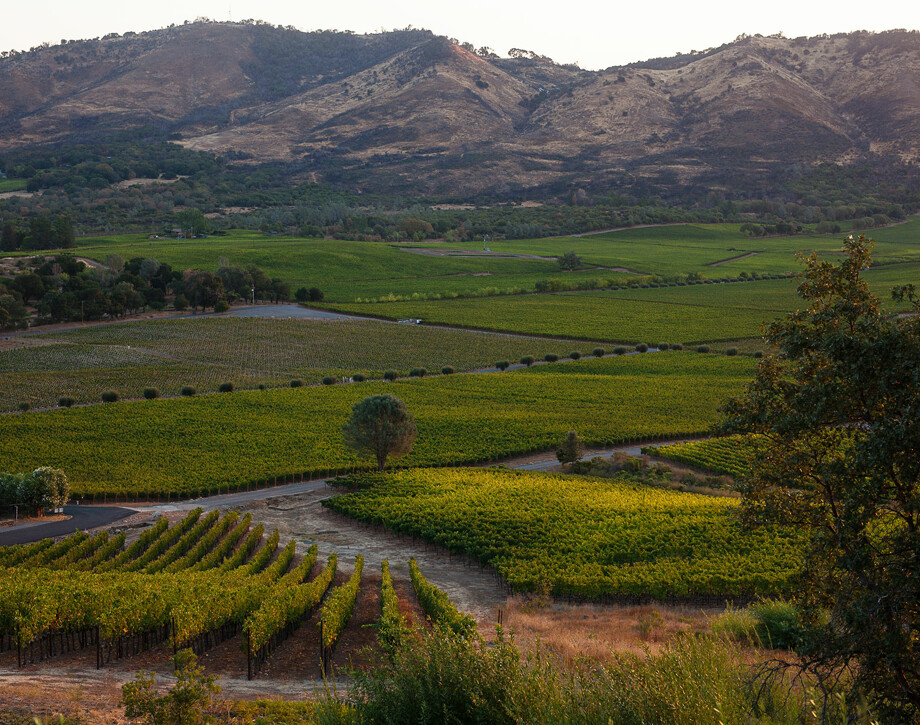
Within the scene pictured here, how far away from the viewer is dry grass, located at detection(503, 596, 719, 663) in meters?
24.4

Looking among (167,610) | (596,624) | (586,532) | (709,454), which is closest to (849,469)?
(596,624)

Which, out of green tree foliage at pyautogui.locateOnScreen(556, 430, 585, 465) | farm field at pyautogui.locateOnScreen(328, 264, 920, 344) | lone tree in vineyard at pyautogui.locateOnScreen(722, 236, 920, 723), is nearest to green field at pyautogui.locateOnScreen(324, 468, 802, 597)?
green tree foliage at pyautogui.locateOnScreen(556, 430, 585, 465)

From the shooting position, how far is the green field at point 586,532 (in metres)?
33.7

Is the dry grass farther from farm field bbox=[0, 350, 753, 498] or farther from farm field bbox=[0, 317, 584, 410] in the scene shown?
farm field bbox=[0, 317, 584, 410]

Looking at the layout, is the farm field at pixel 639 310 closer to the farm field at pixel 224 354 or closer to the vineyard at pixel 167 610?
the farm field at pixel 224 354

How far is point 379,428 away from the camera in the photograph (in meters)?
55.9

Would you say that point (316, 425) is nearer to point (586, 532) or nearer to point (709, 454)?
point (709, 454)

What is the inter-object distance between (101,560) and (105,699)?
2108 cm

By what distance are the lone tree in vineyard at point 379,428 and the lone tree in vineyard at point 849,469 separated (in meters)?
40.2

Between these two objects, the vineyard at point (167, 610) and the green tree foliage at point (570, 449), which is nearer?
the vineyard at point (167, 610)

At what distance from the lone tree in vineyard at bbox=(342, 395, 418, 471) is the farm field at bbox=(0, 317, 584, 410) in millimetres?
33635

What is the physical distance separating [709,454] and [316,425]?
3281 cm

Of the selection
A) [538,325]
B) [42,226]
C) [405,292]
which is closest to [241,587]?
[538,325]

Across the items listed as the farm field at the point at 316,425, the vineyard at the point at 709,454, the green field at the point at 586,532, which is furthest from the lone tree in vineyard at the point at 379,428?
the vineyard at the point at 709,454
